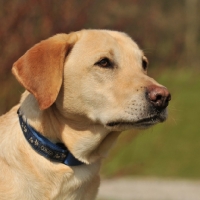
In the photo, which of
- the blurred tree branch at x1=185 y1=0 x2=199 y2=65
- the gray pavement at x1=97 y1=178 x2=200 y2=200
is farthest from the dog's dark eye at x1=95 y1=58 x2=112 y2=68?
the blurred tree branch at x1=185 y1=0 x2=199 y2=65

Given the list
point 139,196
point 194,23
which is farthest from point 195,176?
point 194,23

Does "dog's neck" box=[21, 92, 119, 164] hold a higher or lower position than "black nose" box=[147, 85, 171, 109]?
lower

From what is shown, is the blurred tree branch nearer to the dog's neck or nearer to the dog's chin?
the dog's neck

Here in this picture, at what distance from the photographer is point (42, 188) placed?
163 inches

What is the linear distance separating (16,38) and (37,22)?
445 millimetres

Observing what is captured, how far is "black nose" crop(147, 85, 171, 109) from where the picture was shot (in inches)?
158

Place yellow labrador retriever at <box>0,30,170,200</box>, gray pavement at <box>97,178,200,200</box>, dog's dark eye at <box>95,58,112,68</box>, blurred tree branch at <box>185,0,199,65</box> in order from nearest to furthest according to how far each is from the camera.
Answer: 1. yellow labrador retriever at <box>0,30,170,200</box>
2. dog's dark eye at <box>95,58,112,68</box>
3. gray pavement at <box>97,178,200,200</box>
4. blurred tree branch at <box>185,0,199,65</box>

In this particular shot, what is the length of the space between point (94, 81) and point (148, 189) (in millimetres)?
6952

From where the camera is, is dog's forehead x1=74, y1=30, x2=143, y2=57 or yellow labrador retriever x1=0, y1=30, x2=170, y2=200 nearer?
yellow labrador retriever x1=0, y1=30, x2=170, y2=200

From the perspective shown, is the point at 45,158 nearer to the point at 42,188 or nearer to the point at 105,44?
the point at 42,188

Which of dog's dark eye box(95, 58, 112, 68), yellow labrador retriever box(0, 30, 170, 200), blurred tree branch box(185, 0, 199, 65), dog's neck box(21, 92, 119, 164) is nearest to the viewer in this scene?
yellow labrador retriever box(0, 30, 170, 200)

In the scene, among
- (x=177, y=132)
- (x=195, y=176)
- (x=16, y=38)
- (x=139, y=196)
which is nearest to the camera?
(x=16, y=38)

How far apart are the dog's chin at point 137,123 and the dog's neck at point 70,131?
13 centimetres

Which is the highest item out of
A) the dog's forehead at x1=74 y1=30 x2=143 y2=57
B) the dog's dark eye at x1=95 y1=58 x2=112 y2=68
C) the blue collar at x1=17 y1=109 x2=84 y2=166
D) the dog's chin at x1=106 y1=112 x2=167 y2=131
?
the dog's forehead at x1=74 y1=30 x2=143 y2=57
